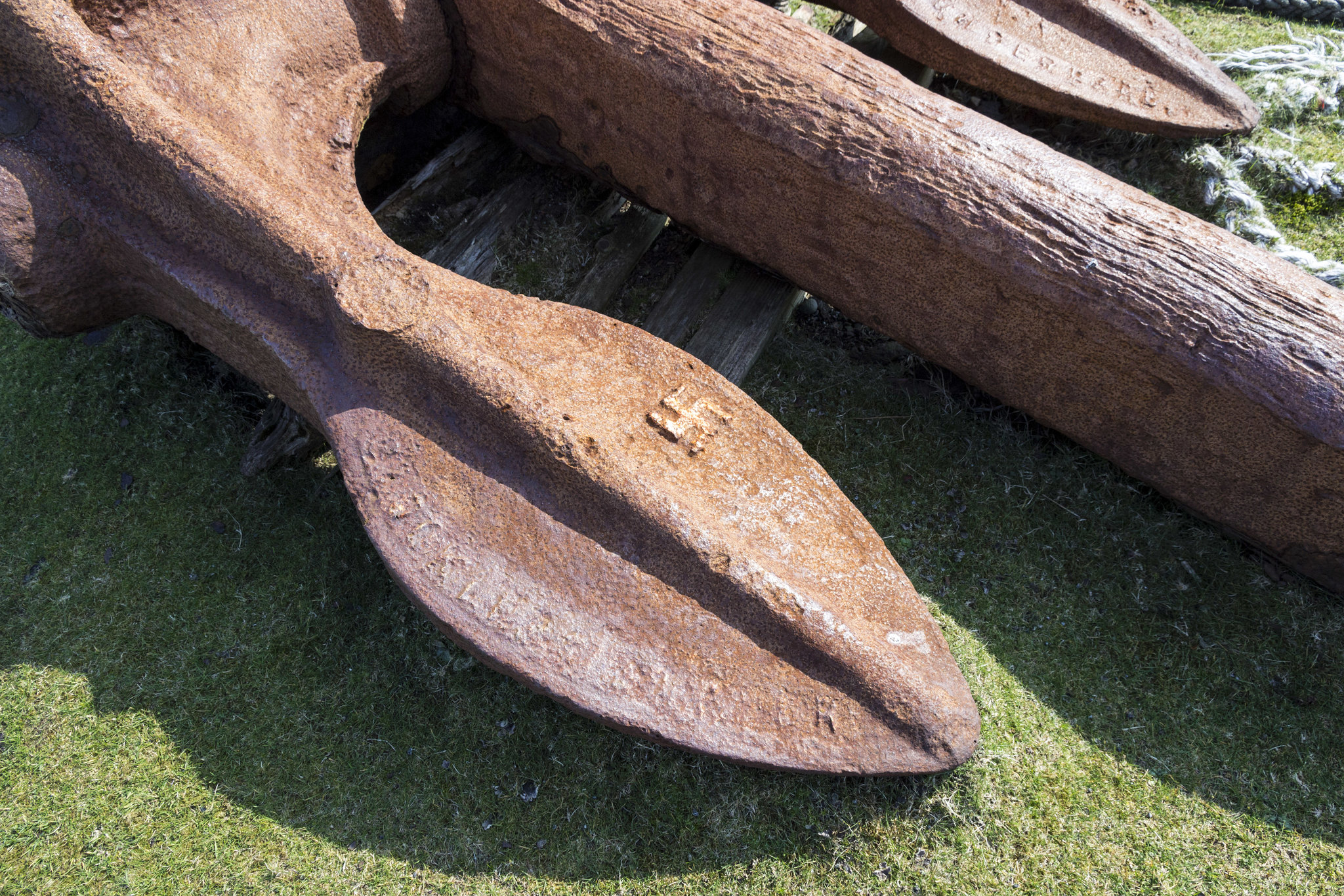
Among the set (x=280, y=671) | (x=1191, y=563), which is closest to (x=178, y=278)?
(x=280, y=671)

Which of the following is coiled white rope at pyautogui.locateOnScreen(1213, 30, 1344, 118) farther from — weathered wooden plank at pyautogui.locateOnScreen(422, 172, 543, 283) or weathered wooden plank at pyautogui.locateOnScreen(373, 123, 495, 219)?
weathered wooden plank at pyautogui.locateOnScreen(373, 123, 495, 219)

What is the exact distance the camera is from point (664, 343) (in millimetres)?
2053

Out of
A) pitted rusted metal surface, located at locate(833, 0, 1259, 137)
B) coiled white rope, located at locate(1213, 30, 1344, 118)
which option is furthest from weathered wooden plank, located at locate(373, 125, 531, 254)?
coiled white rope, located at locate(1213, 30, 1344, 118)

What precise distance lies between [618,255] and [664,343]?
81cm

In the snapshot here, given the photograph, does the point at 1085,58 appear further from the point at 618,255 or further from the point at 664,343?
the point at 664,343

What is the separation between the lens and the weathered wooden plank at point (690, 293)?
264 cm

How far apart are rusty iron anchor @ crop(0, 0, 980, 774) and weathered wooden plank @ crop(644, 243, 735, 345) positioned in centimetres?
61

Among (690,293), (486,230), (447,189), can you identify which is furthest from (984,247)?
(447,189)

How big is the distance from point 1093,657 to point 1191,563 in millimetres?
398

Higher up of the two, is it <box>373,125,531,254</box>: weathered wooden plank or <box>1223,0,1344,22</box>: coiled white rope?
<box>1223,0,1344,22</box>: coiled white rope

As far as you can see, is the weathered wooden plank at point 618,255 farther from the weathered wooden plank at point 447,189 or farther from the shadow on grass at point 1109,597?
the shadow on grass at point 1109,597

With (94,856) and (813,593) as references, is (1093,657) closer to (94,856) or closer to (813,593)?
(813,593)

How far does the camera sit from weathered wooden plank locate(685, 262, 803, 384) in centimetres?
257

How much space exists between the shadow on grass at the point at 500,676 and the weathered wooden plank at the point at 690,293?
1.01ft
